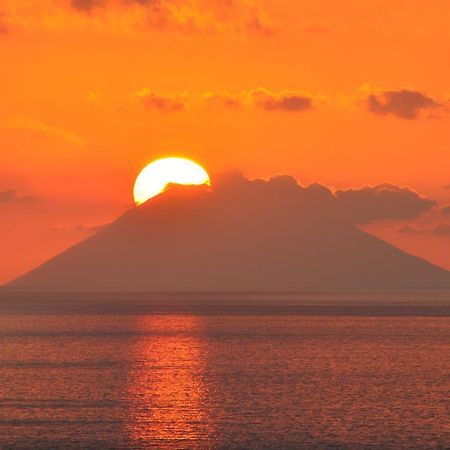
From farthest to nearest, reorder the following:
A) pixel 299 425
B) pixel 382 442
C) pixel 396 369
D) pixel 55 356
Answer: pixel 55 356
pixel 396 369
pixel 299 425
pixel 382 442

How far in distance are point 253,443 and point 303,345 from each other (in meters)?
78.7

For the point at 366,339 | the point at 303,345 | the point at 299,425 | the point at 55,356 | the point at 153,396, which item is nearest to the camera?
the point at 299,425

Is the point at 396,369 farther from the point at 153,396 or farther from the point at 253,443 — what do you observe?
the point at 253,443

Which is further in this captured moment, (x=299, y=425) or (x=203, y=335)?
(x=203, y=335)

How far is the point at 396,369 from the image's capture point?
346 feet

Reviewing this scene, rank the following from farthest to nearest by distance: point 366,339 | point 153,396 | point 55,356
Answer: point 366,339 → point 55,356 → point 153,396

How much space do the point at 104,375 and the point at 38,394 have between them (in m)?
16.9

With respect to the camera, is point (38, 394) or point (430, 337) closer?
point (38, 394)

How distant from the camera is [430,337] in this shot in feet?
535

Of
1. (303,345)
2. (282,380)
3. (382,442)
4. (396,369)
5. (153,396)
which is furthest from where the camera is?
(303,345)

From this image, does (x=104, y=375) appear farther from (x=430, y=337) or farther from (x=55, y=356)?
(x=430, y=337)

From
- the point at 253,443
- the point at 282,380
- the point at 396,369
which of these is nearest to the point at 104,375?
the point at 282,380

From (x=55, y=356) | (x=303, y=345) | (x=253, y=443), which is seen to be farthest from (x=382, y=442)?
(x=303, y=345)

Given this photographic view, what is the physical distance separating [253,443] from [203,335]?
10474 cm
